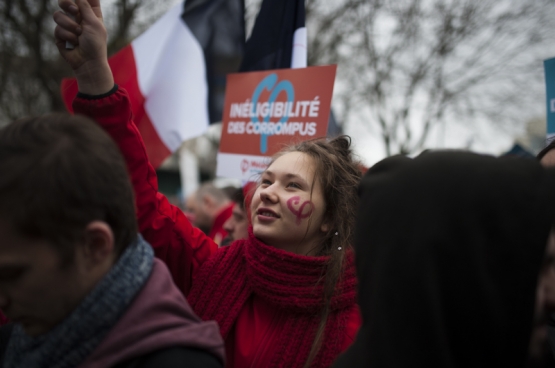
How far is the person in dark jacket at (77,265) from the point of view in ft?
3.15

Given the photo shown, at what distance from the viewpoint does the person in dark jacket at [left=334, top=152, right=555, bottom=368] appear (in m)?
0.83

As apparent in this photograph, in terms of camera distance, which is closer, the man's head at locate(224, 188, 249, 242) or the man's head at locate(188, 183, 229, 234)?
the man's head at locate(224, 188, 249, 242)

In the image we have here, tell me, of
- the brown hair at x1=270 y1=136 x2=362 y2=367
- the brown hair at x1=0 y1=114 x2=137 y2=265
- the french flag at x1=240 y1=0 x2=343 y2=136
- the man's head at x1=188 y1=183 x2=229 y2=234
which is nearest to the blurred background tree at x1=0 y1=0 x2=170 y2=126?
the man's head at x1=188 y1=183 x2=229 y2=234

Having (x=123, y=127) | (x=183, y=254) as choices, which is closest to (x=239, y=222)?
(x=183, y=254)

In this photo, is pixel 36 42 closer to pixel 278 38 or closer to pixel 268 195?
pixel 278 38

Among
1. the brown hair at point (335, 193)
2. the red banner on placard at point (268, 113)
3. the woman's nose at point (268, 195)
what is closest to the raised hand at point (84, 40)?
the woman's nose at point (268, 195)

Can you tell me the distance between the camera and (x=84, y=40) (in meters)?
1.52

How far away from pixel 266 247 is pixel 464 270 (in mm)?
1003

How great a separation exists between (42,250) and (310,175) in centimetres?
115

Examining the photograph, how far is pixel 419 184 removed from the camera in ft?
2.95

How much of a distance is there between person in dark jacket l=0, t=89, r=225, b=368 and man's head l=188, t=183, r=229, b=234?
16.7 feet

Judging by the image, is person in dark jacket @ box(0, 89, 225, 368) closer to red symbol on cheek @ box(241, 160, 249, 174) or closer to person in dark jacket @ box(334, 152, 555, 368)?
person in dark jacket @ box(334, 152, 555, 368)

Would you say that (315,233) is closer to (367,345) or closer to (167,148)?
(367,345)

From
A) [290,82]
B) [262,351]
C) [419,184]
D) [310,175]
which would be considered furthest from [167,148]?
[419,184]
